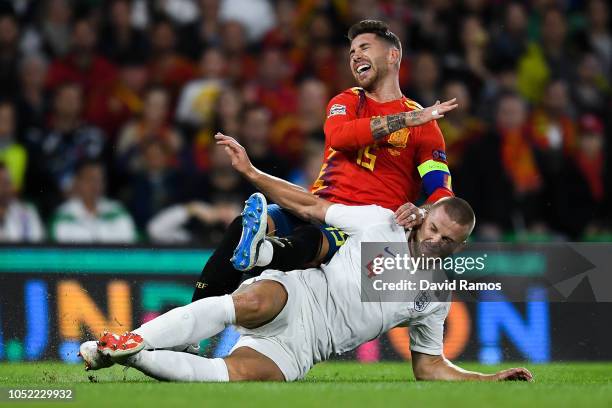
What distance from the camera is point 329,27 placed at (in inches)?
504

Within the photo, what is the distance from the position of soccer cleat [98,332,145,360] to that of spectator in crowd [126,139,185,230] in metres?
4.66

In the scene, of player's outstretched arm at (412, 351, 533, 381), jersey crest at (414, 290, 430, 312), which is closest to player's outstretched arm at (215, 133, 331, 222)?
jersey crest at (414, 290, 430, 312)

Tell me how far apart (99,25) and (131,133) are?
174cm

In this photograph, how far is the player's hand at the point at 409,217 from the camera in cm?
690

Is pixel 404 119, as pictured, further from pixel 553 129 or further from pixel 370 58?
pixel 553 129

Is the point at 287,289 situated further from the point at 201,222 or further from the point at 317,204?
the point at 201,222

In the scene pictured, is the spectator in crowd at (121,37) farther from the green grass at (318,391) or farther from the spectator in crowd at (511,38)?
the green grass at (318,391)

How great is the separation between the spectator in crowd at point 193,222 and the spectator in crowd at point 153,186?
0.19 m

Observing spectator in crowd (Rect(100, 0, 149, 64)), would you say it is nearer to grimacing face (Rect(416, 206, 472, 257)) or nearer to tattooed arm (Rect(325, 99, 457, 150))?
tattooed arm (Rect(325, 99, 457, 150))

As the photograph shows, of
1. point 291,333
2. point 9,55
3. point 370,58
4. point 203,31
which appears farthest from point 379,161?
point 9,55

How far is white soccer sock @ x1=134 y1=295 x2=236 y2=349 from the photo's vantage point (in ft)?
20.3

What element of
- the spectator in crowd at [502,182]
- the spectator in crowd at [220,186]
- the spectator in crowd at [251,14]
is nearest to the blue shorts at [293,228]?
the spectator in crowd at [220,186]

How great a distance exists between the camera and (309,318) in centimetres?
679

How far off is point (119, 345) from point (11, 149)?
222 inches
